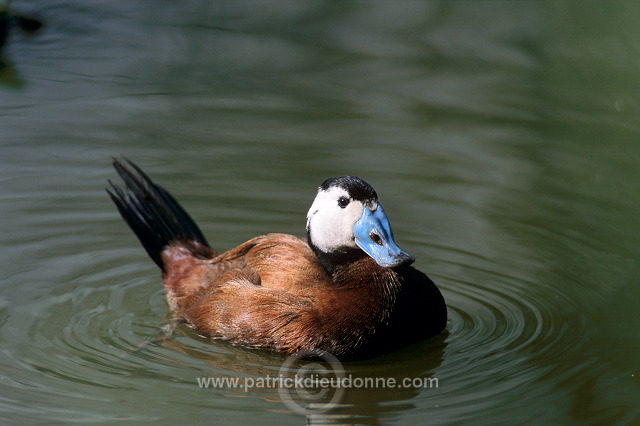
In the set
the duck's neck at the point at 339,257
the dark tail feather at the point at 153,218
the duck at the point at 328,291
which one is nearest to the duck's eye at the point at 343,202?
the duck at the point at 328,291

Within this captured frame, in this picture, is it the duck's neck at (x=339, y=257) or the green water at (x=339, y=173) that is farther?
the duck's neck at (x=339, y=257)

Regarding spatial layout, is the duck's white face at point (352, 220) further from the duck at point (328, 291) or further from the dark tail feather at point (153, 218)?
the dark tail feather at point (153, 218)

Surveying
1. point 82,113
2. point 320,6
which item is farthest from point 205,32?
point 82,113

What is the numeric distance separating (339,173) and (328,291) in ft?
7.90

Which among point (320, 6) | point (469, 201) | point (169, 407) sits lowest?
point (169, 407)

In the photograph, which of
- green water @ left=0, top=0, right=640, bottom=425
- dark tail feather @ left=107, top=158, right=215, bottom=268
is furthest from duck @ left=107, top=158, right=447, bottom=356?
dark tail feather @ left=107, top=158, right=215, bottom=268

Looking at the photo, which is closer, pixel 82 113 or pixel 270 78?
pixel 82 113

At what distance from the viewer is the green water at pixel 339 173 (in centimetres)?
473

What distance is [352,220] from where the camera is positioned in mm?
5141

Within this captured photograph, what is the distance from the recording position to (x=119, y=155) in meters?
7.55

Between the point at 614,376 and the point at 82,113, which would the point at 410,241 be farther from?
the point at 82,113

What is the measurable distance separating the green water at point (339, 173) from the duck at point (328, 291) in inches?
5.5

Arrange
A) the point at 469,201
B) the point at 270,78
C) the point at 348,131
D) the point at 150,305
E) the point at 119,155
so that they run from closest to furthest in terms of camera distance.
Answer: the point at 150,305, the point at 469,201, the point at 119,155, the point at 348,131, the point at 270,78

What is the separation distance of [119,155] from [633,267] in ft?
12.2
